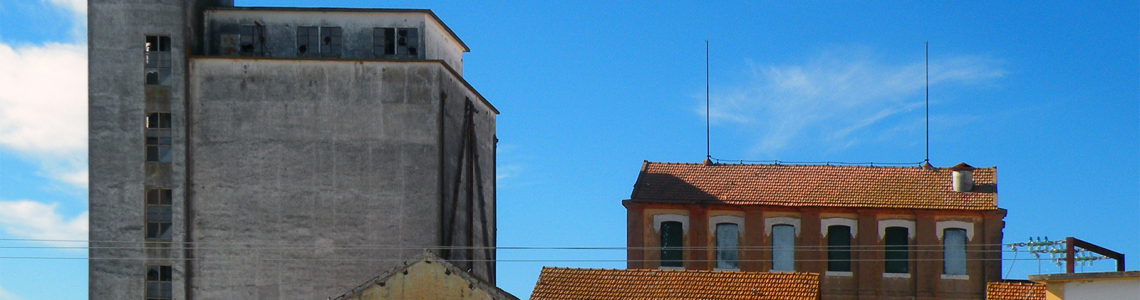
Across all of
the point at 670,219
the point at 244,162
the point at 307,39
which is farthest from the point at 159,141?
the point at 670,219

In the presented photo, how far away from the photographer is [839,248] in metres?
49.6

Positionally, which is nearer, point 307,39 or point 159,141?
point 159,141

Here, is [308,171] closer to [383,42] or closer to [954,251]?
[383,42]

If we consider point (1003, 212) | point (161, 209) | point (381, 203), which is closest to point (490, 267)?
point (381, 203)

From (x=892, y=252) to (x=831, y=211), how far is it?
2390mm

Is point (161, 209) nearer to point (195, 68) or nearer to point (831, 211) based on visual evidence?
point (195, 68)

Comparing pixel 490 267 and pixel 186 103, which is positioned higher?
pixel 186 103

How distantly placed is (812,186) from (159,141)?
2159 centimetres

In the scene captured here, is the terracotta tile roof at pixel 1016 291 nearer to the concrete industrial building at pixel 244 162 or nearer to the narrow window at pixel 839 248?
the narrow window at pixel 839 248

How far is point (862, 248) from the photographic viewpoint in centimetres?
4934

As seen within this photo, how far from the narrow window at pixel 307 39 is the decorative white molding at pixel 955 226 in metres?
21.3

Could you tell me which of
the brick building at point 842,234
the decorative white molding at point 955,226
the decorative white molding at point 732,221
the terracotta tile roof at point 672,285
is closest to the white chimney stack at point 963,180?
the brick building at point 842,234

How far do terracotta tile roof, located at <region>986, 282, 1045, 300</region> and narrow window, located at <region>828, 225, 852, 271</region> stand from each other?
695 cm

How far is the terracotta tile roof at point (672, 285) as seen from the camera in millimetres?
38156
